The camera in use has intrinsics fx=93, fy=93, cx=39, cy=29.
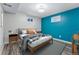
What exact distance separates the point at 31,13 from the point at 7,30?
0.51 m

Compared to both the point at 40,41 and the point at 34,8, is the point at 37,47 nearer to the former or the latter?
the point at 40,41

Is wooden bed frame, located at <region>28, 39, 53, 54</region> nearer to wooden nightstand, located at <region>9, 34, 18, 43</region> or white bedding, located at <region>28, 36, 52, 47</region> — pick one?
white bedding, located at <region>28, 36, 52, 47</region>

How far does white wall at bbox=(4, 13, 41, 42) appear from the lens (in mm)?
1587

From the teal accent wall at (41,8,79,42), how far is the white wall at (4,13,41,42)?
5.4 inches

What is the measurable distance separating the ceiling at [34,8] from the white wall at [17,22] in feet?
0.26

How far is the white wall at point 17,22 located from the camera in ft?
5.21

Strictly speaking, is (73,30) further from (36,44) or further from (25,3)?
(25,3)

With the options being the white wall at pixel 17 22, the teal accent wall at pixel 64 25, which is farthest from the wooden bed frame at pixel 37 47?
the white wall at pixel 17 22

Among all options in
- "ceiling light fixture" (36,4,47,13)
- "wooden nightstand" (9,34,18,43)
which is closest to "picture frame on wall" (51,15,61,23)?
"ceiling light fixture" (36,4,47,13)

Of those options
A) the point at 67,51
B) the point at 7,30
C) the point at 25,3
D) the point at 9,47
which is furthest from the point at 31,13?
the point at 67,51

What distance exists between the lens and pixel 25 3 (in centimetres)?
150

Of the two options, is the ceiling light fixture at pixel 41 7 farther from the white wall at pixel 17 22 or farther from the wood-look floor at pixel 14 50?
the wood-look floor at pixel 14 50

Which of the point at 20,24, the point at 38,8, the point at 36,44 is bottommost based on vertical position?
the point at 36,44

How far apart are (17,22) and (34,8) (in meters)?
0.39
